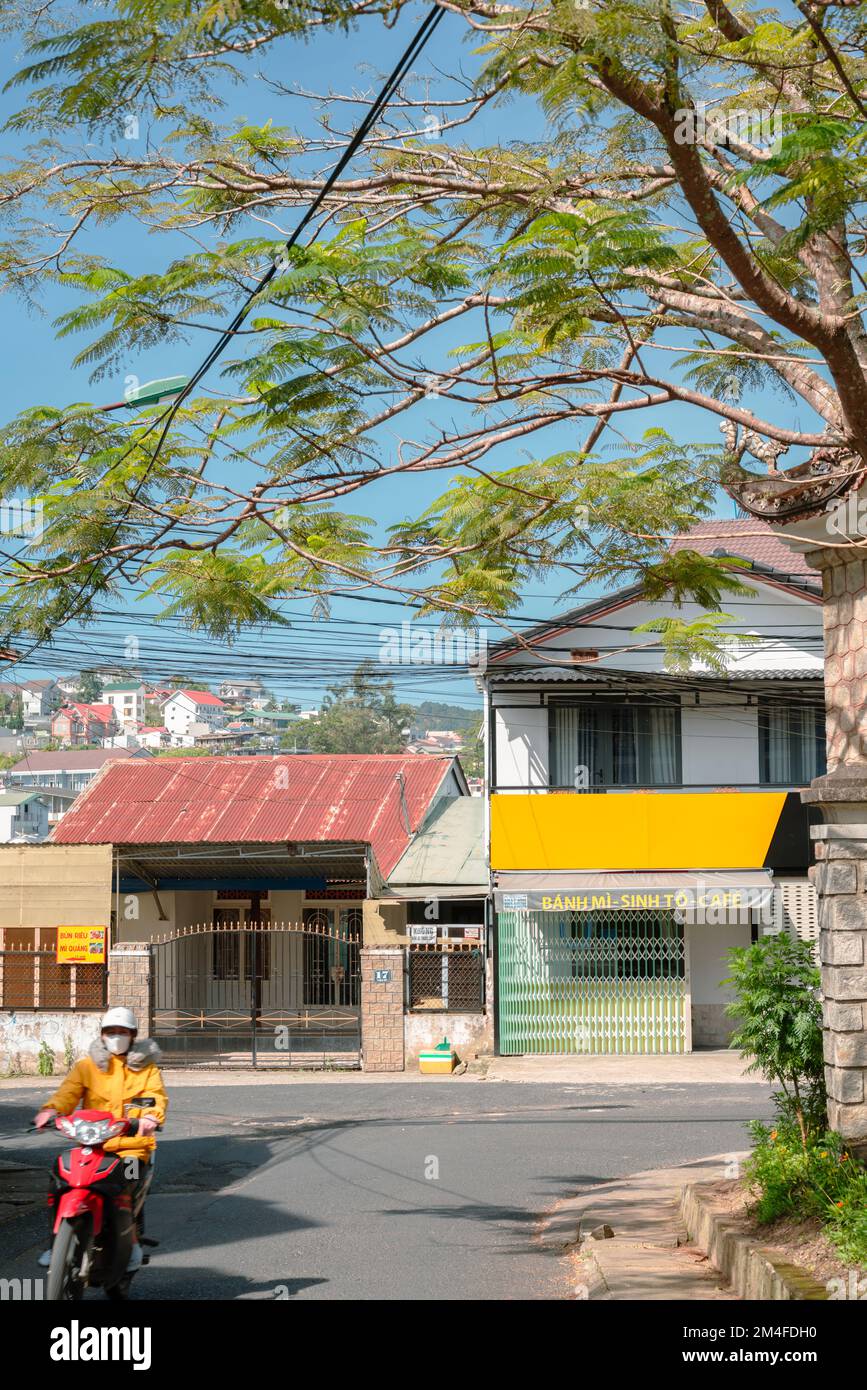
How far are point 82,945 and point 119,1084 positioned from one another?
1674 centimetres

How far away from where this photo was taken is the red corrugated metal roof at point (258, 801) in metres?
31.2

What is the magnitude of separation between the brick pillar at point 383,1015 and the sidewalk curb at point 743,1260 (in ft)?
44.0

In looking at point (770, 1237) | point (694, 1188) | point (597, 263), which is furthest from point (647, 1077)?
point (597, 263)

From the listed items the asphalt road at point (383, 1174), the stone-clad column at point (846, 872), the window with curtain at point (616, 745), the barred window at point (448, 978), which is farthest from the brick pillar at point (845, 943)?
the window with curtain at point (616, 745)

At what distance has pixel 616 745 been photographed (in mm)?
26453

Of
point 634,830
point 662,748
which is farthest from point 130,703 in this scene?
point 634,830

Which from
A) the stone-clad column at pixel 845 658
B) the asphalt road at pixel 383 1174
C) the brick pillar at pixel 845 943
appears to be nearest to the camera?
the brick pillar at pixel 845 943

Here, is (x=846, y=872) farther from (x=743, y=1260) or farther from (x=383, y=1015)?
(x=383, y=1015)

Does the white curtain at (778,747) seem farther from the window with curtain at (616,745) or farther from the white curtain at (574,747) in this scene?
the white curtain at (574,747)

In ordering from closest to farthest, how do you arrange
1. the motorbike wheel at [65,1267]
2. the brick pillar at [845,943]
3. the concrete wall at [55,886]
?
the motorbike wheel at [65,1267], the brick pillar at [845,943], the concrete wall at [55,886]
